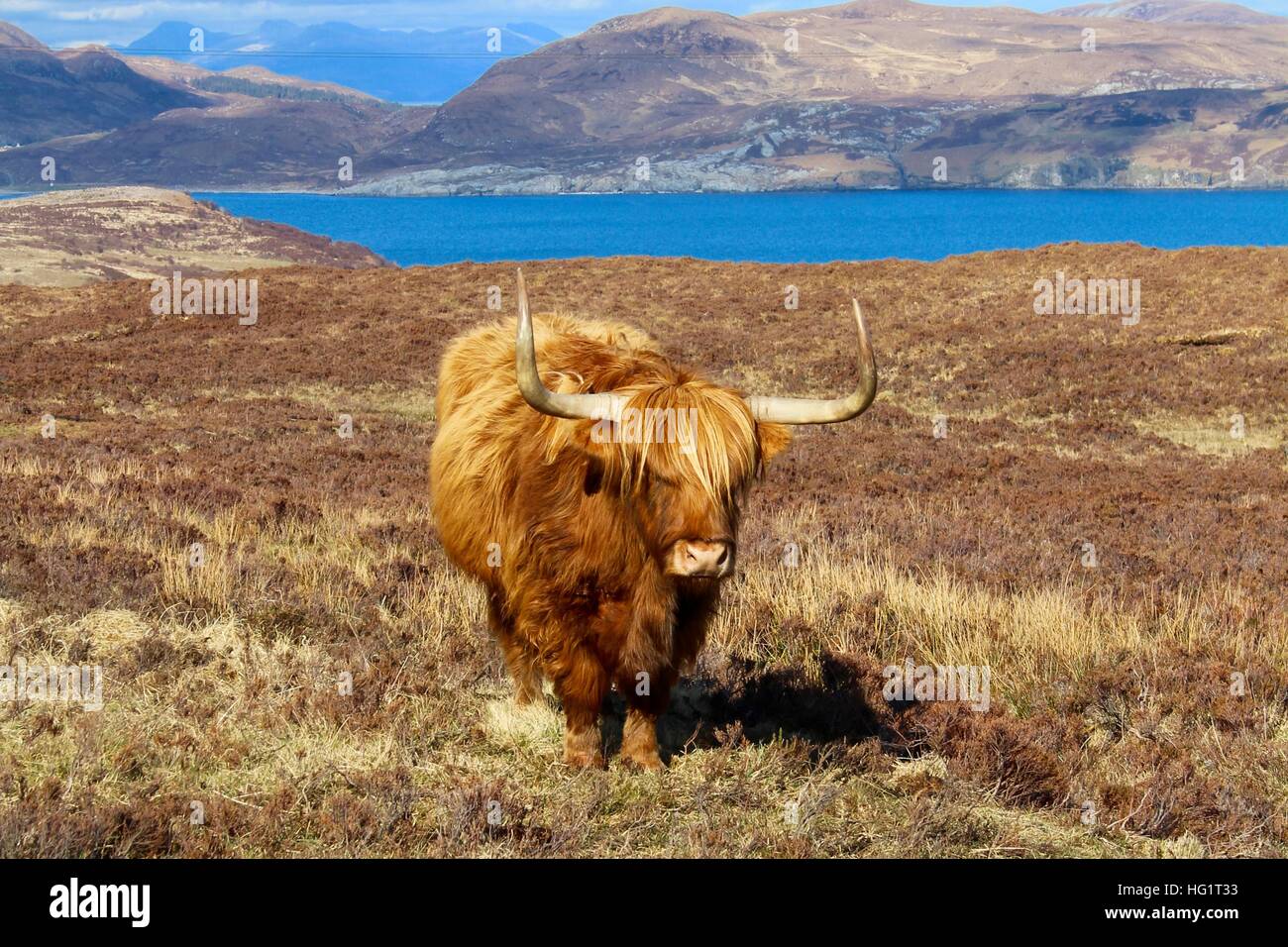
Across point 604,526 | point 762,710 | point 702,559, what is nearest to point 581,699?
point 604,526

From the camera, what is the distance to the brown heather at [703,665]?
4465 mm

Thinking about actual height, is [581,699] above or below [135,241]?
below

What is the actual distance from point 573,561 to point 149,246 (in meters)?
72.5

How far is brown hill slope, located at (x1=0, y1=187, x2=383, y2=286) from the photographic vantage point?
166 ft

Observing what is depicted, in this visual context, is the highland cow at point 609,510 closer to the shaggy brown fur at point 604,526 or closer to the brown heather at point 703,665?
the shaggy brown fur at point 604,526

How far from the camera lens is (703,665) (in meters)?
6.47

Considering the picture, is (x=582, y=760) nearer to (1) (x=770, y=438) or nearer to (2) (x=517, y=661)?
(2) (x=517, y=661)

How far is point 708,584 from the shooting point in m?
4.99

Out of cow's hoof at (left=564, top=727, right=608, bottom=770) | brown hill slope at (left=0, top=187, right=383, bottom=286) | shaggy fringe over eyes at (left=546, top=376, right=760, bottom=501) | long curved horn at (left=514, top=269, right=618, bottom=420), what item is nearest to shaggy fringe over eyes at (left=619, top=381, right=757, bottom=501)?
shaggy fringe over eyes at (left=546, top=376, right=760, bottom=501)

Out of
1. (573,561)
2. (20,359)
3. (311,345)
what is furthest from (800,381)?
(573,561)

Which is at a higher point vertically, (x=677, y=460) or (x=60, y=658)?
(x=677, y=460)

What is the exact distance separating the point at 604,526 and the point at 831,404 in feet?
Answer: 3.34
